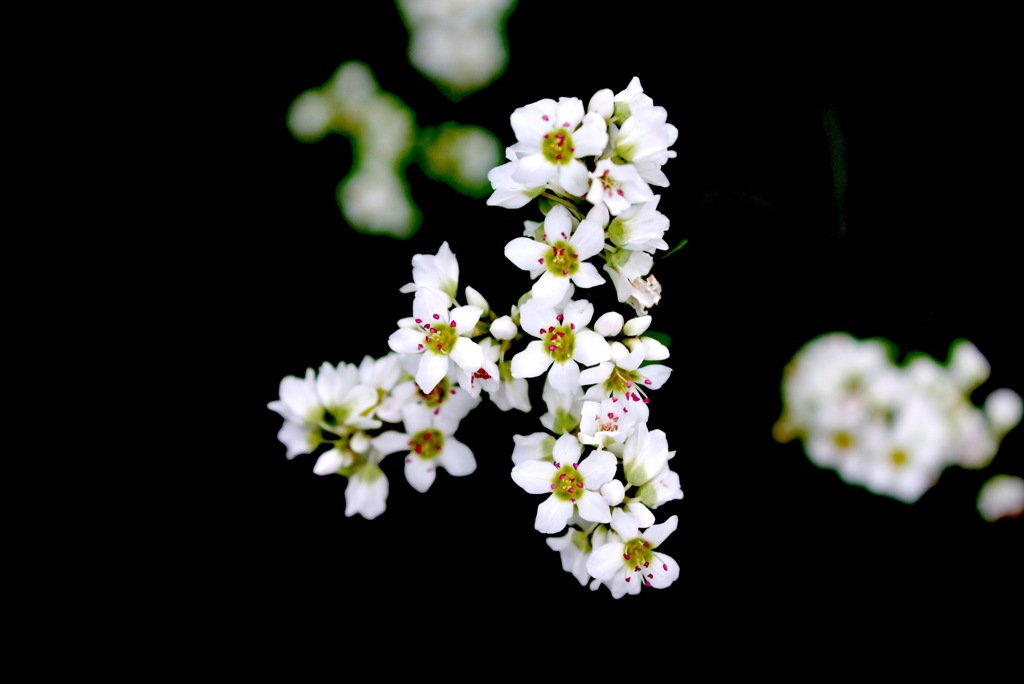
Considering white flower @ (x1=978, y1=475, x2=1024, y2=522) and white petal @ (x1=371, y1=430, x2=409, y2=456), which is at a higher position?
white petal @ (x1=371, y1=430, x2=409, y2=456)

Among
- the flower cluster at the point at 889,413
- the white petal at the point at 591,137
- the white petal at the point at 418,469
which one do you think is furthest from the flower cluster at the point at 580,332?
the flower cluster at the point at 889,413

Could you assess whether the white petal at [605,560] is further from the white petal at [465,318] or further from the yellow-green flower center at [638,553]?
the white petal at [465,318]

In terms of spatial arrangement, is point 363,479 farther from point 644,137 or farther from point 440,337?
point 644,137

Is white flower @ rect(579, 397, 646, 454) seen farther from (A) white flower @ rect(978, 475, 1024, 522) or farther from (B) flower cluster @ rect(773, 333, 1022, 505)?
(A) white flower @ rect(978, 475, 1024, 522)

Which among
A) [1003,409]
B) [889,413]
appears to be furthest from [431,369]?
[1003,409]

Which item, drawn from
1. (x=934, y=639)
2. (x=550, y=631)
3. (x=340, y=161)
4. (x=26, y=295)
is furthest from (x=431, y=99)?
(x=934, y=639)

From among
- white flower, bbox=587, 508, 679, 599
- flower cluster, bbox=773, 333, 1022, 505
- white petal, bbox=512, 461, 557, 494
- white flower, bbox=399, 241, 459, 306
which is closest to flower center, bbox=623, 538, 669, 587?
white flower, bbox=587, 508, 679, 599

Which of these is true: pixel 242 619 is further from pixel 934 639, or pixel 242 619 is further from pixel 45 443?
pixel 934 639
